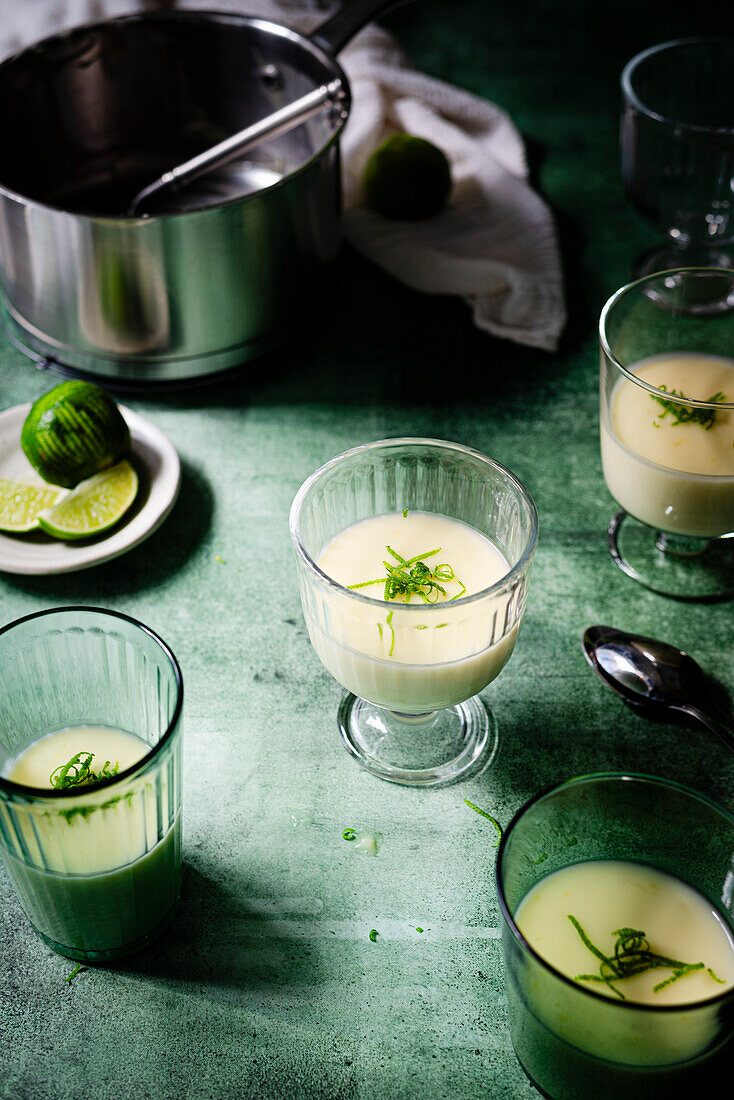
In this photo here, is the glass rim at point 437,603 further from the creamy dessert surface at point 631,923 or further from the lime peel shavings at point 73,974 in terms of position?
the lime peel shavings at point 73,974

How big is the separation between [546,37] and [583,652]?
143 cm

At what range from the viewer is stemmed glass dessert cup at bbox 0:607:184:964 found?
0.73m

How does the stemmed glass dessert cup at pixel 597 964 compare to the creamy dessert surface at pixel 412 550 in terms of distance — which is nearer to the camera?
the stemmed glass dessert cup at pixel 597 964

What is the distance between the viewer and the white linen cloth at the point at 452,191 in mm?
1508

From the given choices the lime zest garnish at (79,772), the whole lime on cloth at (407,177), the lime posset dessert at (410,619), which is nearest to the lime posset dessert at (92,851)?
the lime zest garnish at (79,772)

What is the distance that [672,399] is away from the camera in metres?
1.01

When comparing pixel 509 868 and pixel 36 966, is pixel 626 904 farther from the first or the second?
pixel 36 966

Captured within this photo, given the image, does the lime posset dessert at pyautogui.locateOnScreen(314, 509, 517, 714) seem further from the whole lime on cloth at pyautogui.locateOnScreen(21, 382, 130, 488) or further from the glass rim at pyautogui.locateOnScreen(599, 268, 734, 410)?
the whole lime on cloth at pyautogui.locateOnScreen(21, 382, 130, 488)

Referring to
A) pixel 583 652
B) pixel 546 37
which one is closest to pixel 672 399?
pixel 583 652

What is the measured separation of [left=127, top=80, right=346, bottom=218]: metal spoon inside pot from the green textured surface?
0.78 feet

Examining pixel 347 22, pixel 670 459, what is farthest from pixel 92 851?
pixel 347 22

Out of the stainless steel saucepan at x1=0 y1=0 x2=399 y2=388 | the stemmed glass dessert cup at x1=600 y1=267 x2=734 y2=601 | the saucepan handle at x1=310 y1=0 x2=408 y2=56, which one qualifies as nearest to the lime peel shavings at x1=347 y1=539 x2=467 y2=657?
the stemmed glass dessert cup at x1=600 y1=267 x2=734 y2=601

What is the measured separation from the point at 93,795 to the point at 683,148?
1185mm

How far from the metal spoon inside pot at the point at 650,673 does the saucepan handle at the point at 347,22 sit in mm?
906
